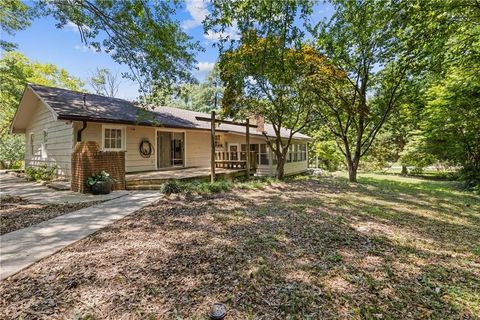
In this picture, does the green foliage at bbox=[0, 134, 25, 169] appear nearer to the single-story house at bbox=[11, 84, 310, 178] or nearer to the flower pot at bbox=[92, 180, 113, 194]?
the single-story house at bbox=[11, 84, 310, 178]

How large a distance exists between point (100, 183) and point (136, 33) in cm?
504

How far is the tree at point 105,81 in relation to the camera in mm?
29609

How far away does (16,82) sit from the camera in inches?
684

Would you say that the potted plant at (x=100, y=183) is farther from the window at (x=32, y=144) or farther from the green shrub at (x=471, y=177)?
the green shrub at (x=471, y=177)

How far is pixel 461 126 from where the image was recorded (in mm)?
13828

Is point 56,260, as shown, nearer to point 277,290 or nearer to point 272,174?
point 277,290

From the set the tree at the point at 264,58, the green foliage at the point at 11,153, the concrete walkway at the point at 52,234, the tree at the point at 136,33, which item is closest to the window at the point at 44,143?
the tree at the point at 136,33

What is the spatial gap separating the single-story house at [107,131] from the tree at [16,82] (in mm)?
6049

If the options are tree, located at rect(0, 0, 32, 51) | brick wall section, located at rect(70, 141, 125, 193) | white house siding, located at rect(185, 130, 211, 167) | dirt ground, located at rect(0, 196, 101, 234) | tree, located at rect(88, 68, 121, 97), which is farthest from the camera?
tree, located at rect(88, 68, 121, 97)

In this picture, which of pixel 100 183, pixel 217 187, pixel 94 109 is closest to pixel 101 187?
pixel 100 183

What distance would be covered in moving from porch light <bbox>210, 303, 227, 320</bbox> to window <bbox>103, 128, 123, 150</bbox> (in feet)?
30.8

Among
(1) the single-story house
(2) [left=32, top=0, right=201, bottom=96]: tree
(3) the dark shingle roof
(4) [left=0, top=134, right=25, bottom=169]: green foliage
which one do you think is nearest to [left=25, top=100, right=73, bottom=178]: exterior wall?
(1) the single-story house

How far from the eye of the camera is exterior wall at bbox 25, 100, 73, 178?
31.3 ft

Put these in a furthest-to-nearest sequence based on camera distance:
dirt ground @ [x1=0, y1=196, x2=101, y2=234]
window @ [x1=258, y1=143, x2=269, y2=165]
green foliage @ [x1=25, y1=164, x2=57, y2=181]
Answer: window @ [x1=258, y1=143, x2=269, y2=165]
green foliage @ [x1=25, y1=164, x2=57, y2=181]
dirt ground @ [x1=0, y1=196, x2=101, y2=234]
